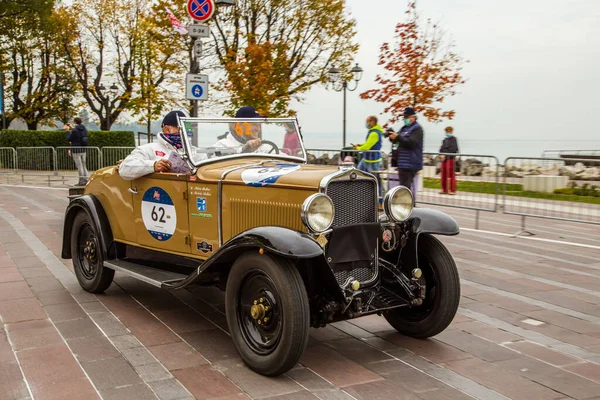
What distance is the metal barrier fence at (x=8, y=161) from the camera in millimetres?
20609

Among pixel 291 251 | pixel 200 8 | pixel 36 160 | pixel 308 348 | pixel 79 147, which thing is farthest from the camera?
pixel 36 160

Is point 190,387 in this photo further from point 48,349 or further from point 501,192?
point 501,192

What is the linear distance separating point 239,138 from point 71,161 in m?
16.4

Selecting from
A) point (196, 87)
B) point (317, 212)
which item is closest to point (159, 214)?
point (317, 212)

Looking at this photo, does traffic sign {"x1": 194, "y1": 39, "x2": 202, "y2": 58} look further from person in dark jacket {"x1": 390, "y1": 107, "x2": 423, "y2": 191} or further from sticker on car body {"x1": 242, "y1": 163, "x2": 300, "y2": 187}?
sticker on car body {"x1": 242, "y1": 163, "x2": 300, "y2": 187}

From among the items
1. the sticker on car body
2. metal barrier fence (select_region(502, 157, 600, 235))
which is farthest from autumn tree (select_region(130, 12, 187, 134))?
the sticker on car body

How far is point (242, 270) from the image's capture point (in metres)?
4.23

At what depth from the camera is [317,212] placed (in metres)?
4.15

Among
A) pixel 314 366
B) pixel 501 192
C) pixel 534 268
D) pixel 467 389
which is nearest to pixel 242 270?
pixel 314 366

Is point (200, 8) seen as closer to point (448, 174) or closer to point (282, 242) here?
point (448, 174)

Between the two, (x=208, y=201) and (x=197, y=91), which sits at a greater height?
(x=197, y=91)

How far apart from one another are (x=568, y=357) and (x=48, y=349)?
3.64 meters

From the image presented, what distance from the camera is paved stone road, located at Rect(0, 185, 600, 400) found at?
3.83 metres

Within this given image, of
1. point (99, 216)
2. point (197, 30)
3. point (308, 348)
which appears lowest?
point (308, 348)
